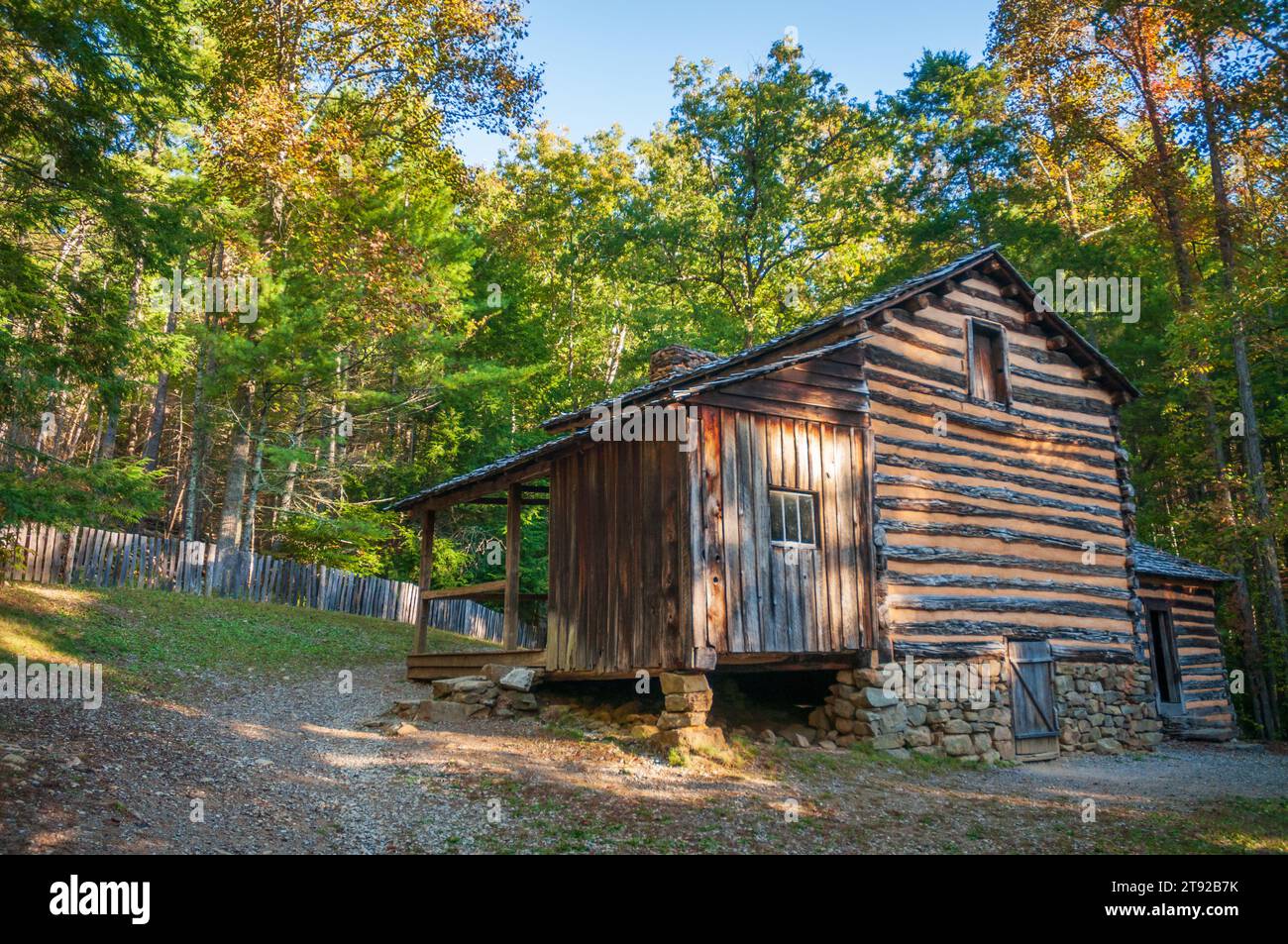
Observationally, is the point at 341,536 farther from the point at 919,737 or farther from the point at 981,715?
the point at 981,715

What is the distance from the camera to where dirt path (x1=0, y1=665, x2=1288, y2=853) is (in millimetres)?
6875

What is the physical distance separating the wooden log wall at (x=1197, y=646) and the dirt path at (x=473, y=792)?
7.09m

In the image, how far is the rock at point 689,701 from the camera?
1081cm

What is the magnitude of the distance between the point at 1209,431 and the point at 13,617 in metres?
25.5

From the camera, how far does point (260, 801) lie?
7695 millimetres

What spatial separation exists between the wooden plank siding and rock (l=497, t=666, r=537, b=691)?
5.55 metres

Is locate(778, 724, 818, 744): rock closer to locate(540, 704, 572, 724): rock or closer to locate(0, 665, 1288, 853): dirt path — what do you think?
locate(0, 665, 1288, 853): dirt path

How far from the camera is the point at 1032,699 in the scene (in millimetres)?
14523

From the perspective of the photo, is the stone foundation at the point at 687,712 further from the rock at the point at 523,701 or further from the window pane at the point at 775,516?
the rock at the point at 523,701

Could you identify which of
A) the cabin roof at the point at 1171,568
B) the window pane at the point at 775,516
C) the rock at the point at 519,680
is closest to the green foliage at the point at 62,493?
the rock at the point at 519,680

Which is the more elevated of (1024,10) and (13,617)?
(1024,10)

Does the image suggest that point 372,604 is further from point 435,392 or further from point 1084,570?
point 1084,570
